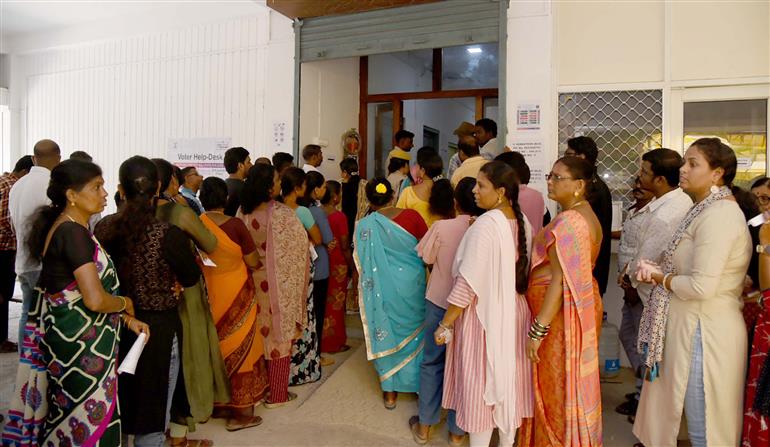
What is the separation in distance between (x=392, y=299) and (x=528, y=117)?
2084mm

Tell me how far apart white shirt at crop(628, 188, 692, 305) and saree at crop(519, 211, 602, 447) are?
54 cm

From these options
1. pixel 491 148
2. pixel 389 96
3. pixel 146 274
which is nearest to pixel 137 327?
pixel 146 274

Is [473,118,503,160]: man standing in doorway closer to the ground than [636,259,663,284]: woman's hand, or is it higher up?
higher up

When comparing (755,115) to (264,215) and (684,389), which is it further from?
(264,215)

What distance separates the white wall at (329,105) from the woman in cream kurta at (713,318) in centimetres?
383

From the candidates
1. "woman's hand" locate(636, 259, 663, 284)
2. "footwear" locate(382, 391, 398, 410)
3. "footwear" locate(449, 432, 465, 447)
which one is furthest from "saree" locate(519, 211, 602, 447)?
"footwear" locate(382, 391, 398, 410)

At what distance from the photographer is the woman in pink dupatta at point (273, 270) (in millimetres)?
3092

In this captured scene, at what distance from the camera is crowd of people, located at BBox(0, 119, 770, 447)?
2125 millimetres

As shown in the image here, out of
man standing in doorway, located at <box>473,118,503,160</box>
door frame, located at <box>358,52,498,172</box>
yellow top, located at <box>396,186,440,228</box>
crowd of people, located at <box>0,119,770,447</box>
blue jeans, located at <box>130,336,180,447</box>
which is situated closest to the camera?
crowd of people, located at <box>0,119,770,447</box>

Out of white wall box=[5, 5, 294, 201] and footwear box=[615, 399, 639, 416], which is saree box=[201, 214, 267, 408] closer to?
footwear box=[615, 399, 639, 416]

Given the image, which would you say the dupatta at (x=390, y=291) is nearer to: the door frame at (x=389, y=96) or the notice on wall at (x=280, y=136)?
the notice on wall at (x=280, y=136)

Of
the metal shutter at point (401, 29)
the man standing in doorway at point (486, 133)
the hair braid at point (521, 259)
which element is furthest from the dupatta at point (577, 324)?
the metal shutter at point (401, 29)

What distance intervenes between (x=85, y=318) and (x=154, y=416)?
56cm

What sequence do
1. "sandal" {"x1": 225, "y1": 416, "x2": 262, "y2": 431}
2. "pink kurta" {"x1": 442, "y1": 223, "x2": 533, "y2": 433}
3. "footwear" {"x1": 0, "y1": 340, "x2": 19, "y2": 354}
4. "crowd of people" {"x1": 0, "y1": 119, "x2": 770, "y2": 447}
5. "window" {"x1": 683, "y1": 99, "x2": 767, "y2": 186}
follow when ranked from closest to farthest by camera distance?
"crowd of people" {"x1": 0, "y1": 119, "x2": 770, "y2": 447}, "pink kurta" {"x1": 442, "y1": 223, "x2": 533, "y2": 433}, "sandal" {"x1": 225, "y1": 416, "x2": 262, "y2": 431}, "window" {"x1": 683, "y1": 99, "x2": 767, "y2": 186}, "footwear" {"x1": 0, "y1": 340, "x2": 19, "y2": 354}
